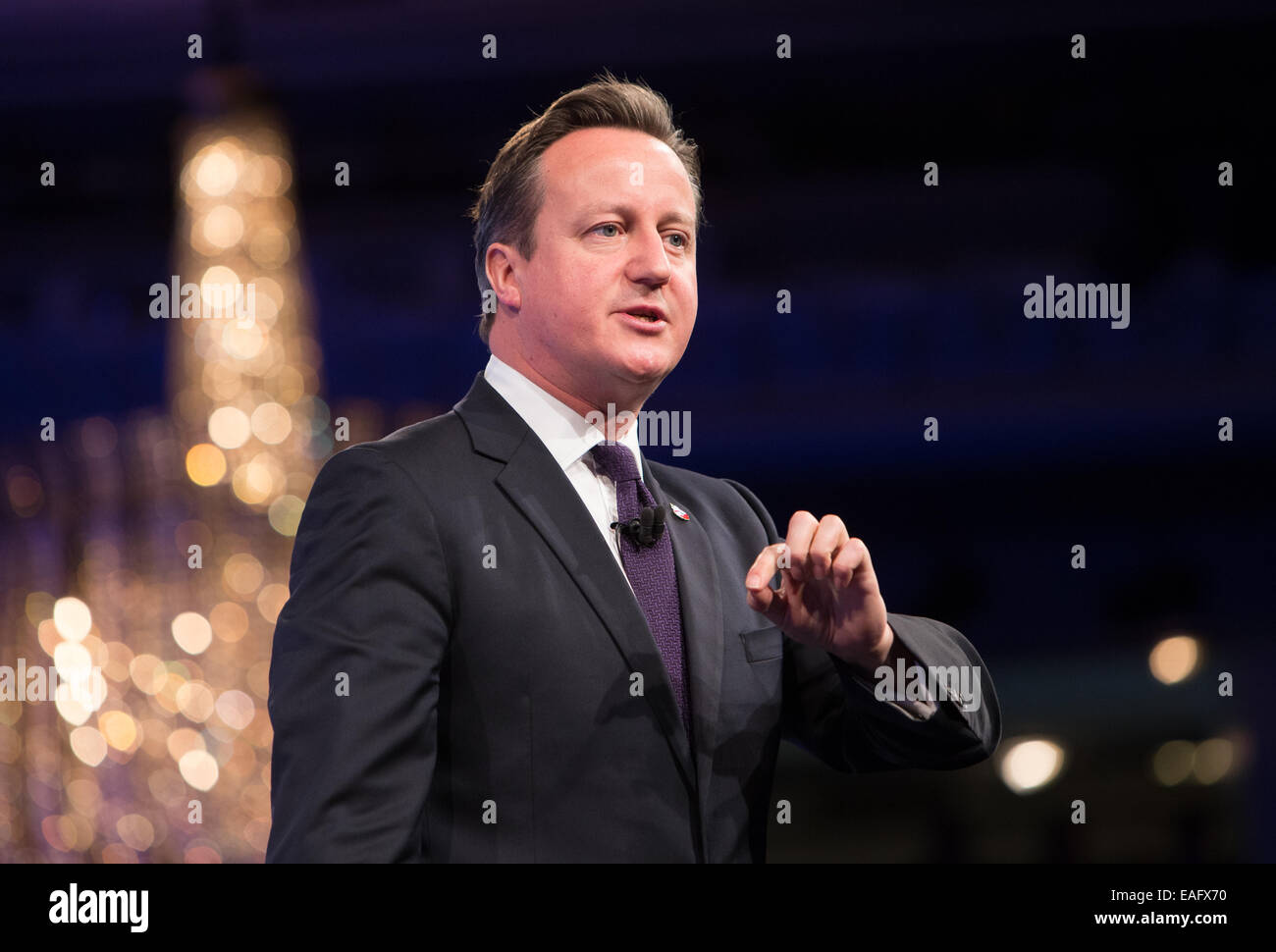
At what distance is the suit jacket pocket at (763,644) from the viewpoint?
70.3 inches

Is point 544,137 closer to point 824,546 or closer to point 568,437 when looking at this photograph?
point 568,437

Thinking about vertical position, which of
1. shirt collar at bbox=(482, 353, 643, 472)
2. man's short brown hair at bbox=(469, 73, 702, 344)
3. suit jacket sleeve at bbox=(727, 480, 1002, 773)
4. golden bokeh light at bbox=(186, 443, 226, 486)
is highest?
man's short brown hair at bbox=(469, 73, 702, 344)

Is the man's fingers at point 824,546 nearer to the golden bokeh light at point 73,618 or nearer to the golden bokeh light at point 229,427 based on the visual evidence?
the golden bokeh light at point 229,427

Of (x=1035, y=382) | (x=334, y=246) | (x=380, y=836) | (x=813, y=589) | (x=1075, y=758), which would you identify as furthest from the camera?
(x=1075, y=758)

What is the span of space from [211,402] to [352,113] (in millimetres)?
1206

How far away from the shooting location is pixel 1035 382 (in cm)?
386

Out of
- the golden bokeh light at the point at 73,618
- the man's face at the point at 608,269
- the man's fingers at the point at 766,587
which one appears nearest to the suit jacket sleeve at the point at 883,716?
the man's fingers at the point at 766,587

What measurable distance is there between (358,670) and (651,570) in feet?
1.45

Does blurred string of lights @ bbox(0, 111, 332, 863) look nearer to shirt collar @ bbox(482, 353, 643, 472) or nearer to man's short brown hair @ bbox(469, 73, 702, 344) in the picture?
man's short brown hair @ bbox(469, 73, 702, 344)

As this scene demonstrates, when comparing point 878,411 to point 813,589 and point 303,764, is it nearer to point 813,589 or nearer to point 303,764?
point 813,589

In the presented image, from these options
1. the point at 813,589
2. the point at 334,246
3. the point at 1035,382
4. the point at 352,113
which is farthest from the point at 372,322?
the point at 813,589

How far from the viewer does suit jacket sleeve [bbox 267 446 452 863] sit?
4.66 feet

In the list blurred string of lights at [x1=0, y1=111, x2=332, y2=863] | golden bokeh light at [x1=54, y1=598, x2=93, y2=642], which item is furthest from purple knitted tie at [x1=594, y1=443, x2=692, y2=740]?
golden bokeh light at [x1=54, y1=598, x2=93, y2=642]
